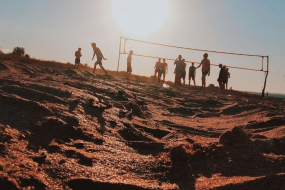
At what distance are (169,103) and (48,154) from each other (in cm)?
567

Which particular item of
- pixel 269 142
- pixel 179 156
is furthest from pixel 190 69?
pixel 179 156

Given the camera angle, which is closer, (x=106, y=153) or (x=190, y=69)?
(x=106, y=153)

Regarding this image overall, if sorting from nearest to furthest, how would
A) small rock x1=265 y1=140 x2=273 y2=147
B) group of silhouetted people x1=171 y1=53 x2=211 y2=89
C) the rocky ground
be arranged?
1. the rocky ground
2. small rock x1=265 y1=140 x2=273 y2=147
3. group of silhouetted people x1=171 y1=53 x2=211 y2=89

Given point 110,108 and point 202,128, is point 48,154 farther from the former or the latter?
point 202,128

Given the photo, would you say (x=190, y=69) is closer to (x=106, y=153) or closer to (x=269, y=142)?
(x=269, y=142)

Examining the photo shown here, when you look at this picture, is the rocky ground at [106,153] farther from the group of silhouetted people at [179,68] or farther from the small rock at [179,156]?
the group of silhouetted people at [179,68]

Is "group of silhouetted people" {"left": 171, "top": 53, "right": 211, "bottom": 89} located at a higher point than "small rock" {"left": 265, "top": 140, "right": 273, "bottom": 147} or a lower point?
higher

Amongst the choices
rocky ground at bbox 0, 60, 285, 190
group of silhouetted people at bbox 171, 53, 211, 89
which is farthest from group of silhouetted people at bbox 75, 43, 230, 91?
rocky ground at bbox 0, 60, 285, 190

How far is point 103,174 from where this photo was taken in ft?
8.05

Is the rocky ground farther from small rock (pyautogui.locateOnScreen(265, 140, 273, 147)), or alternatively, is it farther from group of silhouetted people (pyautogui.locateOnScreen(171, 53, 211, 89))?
group of silhouetted people (pyautogui.locateOnScreen(171, 53, 211, 89))

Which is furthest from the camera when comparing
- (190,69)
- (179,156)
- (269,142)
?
(190,69)

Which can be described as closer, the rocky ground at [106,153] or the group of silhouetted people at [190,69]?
the rocky ground at [106,153]

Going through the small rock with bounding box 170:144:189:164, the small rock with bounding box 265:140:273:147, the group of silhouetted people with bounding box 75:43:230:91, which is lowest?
the small rock with bounding box 170:144:189:164

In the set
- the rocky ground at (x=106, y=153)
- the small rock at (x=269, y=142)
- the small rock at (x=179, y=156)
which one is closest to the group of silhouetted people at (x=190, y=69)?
the rocky ground at (x=106, y=153)
